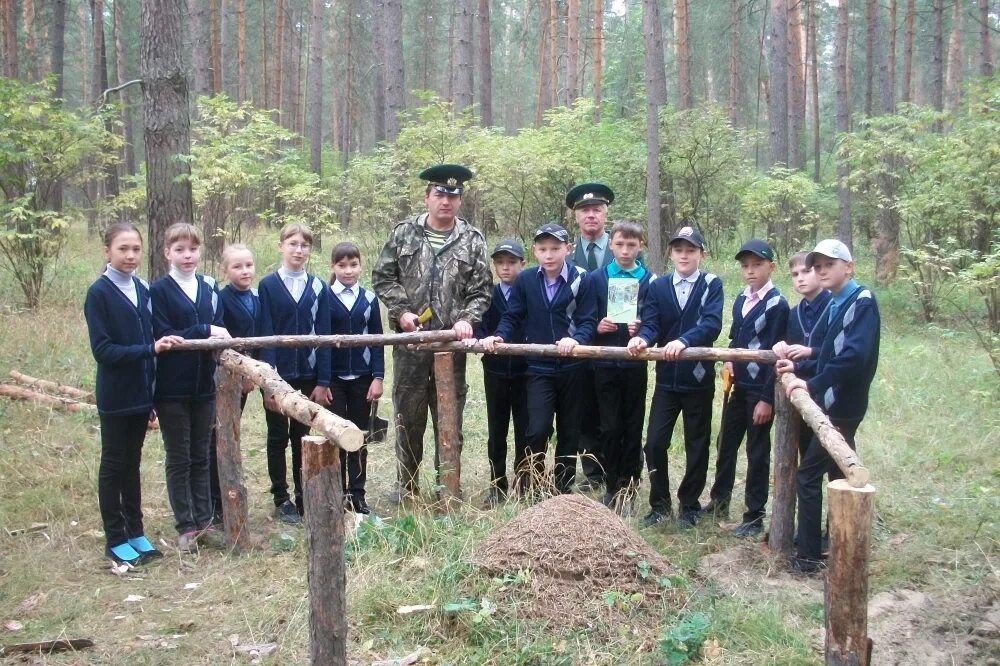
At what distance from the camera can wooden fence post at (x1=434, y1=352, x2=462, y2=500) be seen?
18.7 feet

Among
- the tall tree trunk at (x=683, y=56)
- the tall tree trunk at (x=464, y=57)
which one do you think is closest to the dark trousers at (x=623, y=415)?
the tall tree trunk at (x=464, y=57)

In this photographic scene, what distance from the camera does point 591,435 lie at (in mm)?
6492

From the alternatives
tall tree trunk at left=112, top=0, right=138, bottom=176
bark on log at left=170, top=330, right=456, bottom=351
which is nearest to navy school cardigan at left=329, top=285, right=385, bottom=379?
bark on log at left=170, top=330, right=456, bottom=351

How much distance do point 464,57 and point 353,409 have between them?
1098 cm

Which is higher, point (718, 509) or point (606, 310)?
point (606, 310)

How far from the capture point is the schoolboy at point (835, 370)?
458 cm

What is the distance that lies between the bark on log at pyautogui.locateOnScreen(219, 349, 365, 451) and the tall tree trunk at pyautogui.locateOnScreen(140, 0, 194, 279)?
4150mm

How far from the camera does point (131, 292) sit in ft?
16.4

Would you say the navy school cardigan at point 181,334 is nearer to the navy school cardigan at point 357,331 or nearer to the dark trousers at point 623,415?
the navy school cardigan at point 357,331

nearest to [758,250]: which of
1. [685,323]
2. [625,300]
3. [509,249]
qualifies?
[685,323]

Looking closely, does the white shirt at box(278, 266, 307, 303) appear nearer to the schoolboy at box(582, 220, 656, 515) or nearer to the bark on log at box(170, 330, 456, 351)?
the bark on log at box(170, 330, 456, 351)

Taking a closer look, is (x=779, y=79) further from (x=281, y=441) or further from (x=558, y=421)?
(x=281, y=441)

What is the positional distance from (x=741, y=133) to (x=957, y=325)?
577cm

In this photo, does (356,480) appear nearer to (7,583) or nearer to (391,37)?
(7,583)
